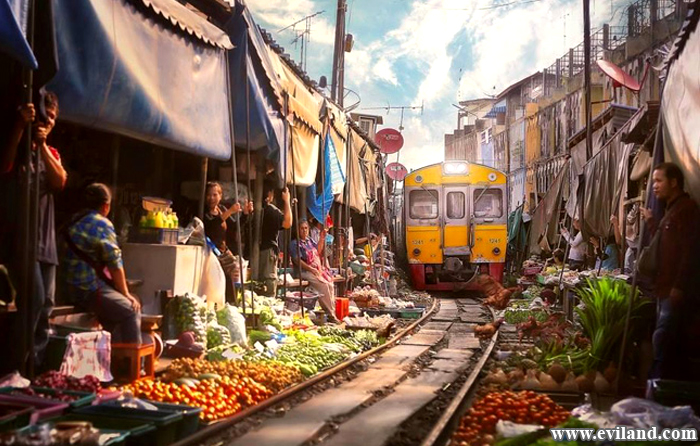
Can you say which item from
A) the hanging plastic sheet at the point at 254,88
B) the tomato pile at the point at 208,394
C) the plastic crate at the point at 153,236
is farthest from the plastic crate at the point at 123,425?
the hanging plastic sheet at the point at 254,88

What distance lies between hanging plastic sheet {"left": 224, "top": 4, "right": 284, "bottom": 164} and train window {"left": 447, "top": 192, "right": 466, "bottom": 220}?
11077 millimetres

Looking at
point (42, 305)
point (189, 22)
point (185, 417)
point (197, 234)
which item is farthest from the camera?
point (197, 234)

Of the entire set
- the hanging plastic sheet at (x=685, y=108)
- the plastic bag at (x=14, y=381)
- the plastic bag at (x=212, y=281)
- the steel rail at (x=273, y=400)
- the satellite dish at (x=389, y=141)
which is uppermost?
the satellite dish at (x=389, y=141)

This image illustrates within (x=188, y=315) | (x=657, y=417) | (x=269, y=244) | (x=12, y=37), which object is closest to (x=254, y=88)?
Result: (x=269, y=244)

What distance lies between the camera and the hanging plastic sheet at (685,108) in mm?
4926

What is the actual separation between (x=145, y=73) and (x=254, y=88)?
2435 mm

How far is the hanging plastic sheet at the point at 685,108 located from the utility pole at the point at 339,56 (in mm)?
13899

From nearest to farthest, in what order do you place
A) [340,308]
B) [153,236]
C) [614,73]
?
1. [153,236]
2. [340,308]
3. [614,73]

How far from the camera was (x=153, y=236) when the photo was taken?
7.02 metres

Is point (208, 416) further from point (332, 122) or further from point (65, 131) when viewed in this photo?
point (332, 122)

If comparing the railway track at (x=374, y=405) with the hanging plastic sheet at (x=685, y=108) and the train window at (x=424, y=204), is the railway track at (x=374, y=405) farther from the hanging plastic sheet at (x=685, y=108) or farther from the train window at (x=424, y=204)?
the train window at (x=424, y=204)

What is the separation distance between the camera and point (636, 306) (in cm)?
682

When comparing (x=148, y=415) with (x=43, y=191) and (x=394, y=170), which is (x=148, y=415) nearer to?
(x=43, y=191)

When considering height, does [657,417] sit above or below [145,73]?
below
